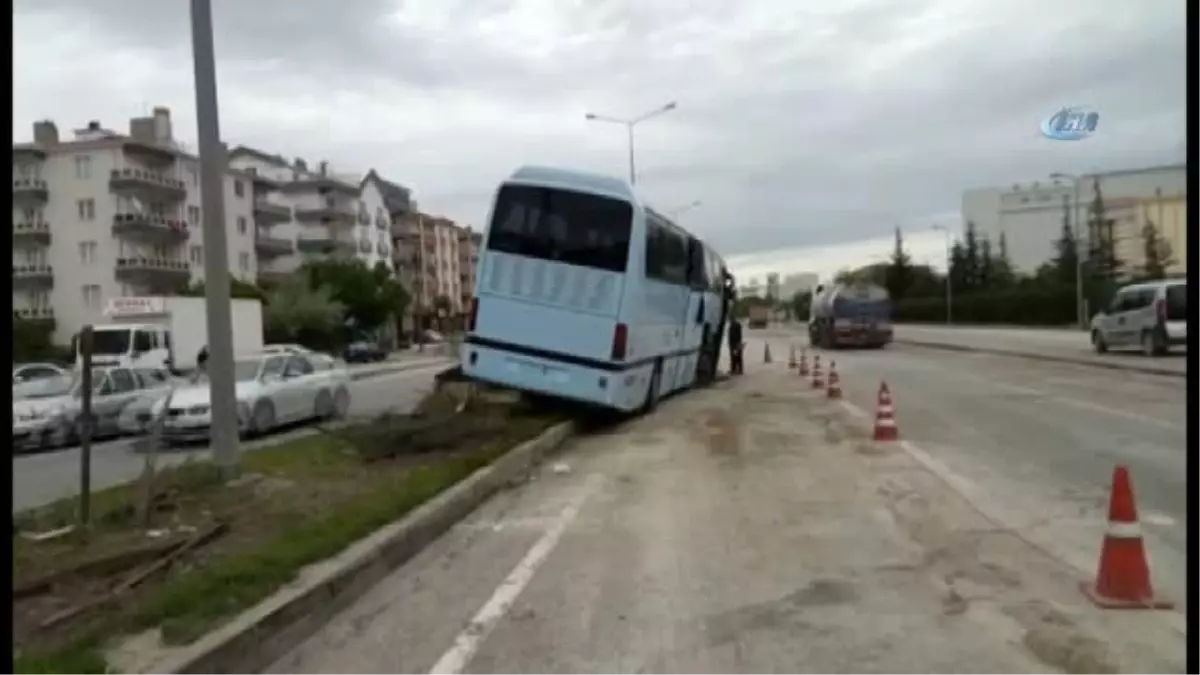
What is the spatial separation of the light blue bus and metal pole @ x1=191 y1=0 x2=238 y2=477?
27.2ft

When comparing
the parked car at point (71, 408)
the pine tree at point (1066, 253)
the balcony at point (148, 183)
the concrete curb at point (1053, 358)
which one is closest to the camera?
the parked car at point (71, 408)

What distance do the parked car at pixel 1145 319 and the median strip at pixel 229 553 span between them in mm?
25437

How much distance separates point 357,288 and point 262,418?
225 feet

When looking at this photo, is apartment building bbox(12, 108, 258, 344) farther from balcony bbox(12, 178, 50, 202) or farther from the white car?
the white car

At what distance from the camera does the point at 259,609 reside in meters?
6.55

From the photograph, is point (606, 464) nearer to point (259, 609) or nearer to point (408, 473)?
point (408, 473)

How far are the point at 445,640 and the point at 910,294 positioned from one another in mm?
117557

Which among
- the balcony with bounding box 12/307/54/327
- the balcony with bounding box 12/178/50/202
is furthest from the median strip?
the balcony with bounding box 12/178/50/202

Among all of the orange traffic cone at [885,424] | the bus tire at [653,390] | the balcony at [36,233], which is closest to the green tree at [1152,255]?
the bus tire at [653,390]

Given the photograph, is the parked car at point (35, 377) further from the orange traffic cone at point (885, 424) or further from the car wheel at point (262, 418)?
the orange traffic cone at point (885, 424)

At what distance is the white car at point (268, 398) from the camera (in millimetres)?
21000

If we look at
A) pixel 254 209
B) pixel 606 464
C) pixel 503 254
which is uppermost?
pixel 254 209

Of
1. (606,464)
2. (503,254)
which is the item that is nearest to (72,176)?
(503,254)

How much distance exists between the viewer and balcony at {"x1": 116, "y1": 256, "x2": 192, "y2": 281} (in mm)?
79312
